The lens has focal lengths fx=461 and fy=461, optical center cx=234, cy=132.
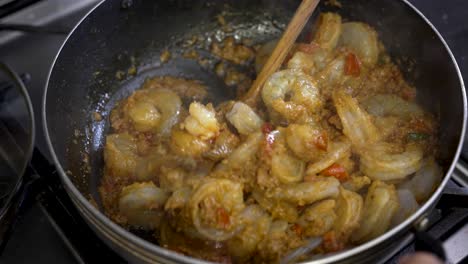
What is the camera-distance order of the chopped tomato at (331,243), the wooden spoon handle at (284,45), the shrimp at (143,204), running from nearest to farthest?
the chopped tomato at (331,243), the shrimp at (143,204), the wooden spoon handle at (284,45)

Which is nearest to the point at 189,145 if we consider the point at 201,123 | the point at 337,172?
the point at 201,123

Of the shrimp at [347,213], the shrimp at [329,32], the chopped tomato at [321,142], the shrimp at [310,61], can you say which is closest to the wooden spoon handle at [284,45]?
the shrimp at [310,61]

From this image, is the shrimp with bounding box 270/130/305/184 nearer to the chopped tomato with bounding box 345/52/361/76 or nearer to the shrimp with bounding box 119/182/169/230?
the shrimp with bounding box 119/182/169/230

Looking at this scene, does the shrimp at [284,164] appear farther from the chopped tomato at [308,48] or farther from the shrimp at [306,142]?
the chopped tomato at [308,48]

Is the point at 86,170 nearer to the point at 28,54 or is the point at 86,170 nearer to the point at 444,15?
the point at 28,54

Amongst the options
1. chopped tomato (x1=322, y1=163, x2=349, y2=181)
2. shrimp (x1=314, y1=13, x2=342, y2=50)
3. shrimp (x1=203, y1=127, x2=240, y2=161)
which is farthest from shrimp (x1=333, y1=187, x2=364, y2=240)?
shrimp (x1=314, y1=13, x2=342, y2=50)

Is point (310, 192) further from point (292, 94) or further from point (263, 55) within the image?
point (263, 55)

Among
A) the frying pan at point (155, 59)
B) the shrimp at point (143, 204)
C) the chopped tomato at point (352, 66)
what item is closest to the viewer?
the shrimp at point (143, 204)

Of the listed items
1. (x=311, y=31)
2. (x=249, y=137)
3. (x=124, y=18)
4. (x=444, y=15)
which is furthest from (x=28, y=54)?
(x=444, y=15)
